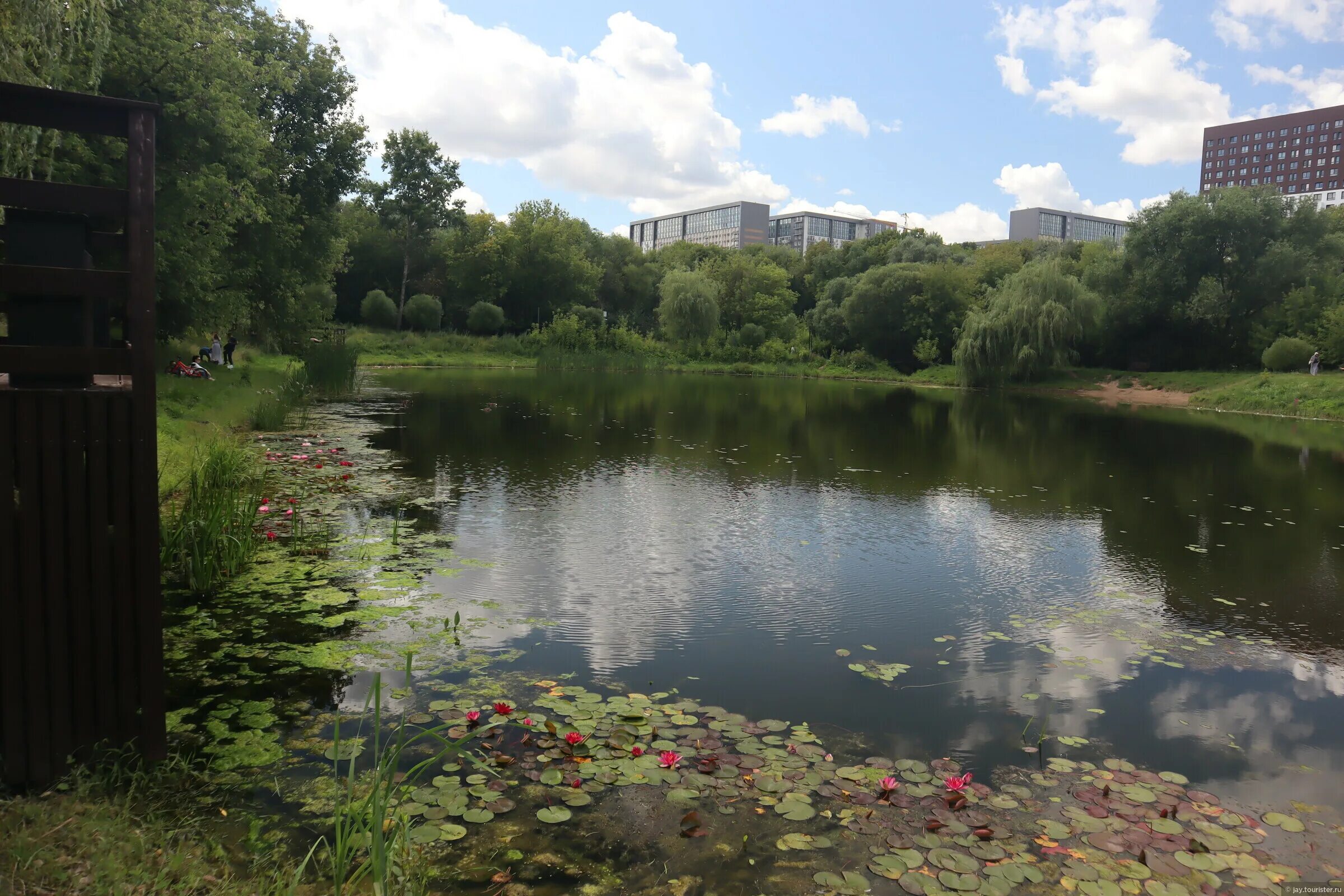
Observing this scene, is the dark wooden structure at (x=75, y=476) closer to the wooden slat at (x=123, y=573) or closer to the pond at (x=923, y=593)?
the wooden slat at (x=123, y=573)

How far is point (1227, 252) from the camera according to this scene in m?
43.9

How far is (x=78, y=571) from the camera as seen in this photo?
392 cm

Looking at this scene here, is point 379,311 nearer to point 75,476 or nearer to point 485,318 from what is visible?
point 485,318

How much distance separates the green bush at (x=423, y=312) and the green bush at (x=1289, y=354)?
4292 centimetres

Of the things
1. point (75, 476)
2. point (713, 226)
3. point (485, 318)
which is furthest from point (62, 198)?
point (713, 226)

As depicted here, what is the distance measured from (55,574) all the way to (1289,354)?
148 ft

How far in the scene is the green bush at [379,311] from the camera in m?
53.2

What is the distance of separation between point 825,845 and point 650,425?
59.4 ft

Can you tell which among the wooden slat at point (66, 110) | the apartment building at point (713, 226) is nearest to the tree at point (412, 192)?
the wooden slat at point (66, 110)

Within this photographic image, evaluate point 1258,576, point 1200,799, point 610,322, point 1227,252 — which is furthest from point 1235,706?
point 610,322

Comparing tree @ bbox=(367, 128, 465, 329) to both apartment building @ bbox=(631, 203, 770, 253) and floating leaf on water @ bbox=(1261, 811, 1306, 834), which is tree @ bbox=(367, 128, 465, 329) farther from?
apartment building @ bbox=(631, 203, 770, 253)

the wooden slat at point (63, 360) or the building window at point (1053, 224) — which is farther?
the building window at point (1053, 224)

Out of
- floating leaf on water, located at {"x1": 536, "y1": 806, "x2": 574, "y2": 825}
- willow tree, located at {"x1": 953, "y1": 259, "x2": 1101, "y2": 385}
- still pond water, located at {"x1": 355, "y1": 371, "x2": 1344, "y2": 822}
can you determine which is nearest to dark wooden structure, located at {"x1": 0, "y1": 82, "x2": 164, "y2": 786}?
floating leaf on water, located at {"x1": 536, "y1": 806, "x2": 574, "y2": 825}

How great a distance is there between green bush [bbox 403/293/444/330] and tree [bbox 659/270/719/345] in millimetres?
15348
